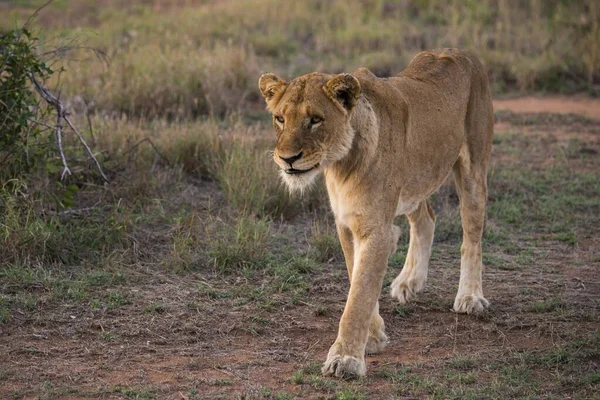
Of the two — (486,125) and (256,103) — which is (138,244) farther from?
(256,103)

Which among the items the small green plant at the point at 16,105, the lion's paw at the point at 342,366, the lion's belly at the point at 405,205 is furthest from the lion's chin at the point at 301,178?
the small green plant at the point at 16,105

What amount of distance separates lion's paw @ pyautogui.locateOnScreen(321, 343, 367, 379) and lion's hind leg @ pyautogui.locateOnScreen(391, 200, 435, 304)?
4.40 ft

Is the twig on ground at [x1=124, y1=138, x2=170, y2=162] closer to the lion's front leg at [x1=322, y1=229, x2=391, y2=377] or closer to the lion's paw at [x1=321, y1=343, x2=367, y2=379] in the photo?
the lion's front leg at [x1=322, y1=229, x2=391, y2=377]

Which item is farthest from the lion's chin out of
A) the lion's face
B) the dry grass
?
the dry grass

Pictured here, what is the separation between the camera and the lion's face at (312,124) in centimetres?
441

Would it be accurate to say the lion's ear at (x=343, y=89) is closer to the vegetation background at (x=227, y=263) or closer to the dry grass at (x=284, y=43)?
the vegetation background at (x=227, y=263)

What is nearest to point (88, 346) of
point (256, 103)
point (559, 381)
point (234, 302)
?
point (234, 302)

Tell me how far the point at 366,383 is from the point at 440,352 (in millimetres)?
665

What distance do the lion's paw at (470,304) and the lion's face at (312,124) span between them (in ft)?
4.83

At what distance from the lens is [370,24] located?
537 inches

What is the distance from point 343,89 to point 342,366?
127 cm

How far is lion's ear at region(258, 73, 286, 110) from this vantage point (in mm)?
4633

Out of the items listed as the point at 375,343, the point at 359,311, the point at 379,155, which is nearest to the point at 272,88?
the point at 379,155

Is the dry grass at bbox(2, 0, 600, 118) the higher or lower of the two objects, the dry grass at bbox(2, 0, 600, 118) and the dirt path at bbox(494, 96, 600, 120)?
the higher
